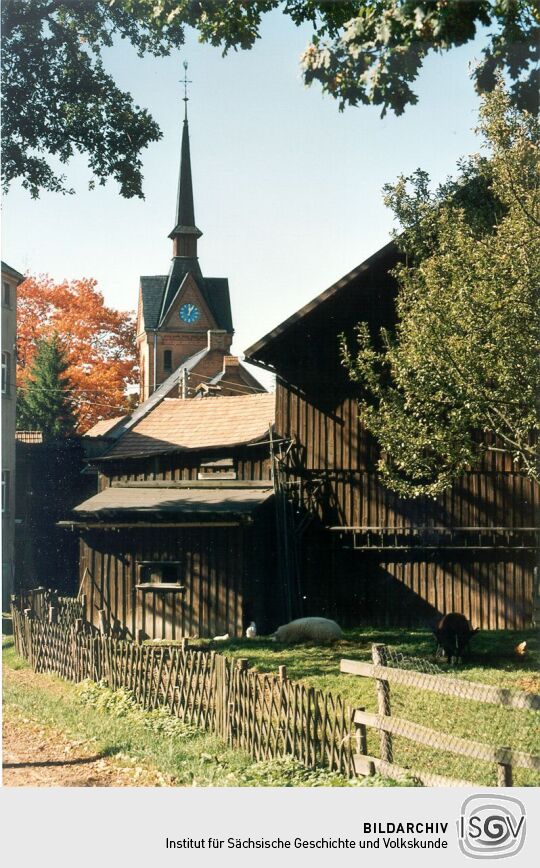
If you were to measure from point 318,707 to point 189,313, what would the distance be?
17.0 ft

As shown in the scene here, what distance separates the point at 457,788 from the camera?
25.0ft

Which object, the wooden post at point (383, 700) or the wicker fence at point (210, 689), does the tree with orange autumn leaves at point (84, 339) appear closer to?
the wicker fence at point (210, 689)

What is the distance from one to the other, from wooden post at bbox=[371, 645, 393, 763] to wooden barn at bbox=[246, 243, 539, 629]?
435 cm

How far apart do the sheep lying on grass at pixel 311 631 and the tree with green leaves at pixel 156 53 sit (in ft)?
19.5

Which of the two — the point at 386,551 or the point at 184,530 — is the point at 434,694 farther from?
the point at 184,530

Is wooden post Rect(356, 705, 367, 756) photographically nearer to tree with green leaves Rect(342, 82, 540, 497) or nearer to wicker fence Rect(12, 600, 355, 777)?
wicker fence Rect(12, 600, 355, 777)

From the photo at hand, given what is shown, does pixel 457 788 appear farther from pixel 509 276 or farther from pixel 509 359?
pixel 509 276

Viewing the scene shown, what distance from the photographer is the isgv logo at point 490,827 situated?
7.52 metres

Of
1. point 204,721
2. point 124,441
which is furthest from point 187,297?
point 204,721

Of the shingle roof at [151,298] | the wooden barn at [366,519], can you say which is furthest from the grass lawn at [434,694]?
the shingle roof at [151,298]

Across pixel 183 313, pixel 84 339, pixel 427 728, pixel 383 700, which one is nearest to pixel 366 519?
pixel 183 313

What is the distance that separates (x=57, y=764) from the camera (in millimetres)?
9117

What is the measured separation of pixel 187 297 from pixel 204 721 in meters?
4.98

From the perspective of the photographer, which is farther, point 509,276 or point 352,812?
point 509,276
